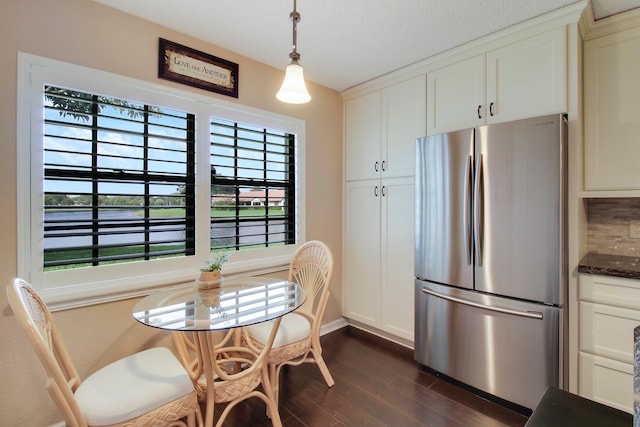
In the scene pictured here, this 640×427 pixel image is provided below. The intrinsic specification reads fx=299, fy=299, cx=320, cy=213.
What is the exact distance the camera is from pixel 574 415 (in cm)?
65

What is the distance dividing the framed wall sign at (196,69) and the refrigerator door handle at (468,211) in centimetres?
182

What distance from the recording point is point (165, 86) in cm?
202

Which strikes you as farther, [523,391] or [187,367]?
[523,391]

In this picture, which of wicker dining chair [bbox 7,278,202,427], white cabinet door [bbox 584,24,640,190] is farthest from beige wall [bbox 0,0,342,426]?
white cabinet door [bbox 584,24,640,190]

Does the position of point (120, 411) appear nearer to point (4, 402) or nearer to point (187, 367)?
point (187, 367)

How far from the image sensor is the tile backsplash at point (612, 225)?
2.01m

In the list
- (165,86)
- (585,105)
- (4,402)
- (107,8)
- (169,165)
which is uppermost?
(107,8)

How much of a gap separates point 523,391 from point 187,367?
1.95 m

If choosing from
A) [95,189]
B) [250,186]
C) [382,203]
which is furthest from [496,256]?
[95,189]

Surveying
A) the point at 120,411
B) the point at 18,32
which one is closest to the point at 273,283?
the point at 120,411

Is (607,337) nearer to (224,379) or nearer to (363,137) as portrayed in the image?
(224,379)

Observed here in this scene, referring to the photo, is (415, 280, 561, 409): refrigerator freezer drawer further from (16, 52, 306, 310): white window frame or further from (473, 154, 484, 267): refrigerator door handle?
(16, 52, 306, 310): white window frame

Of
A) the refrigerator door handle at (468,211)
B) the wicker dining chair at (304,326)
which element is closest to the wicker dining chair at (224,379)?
the wicker dining chair at (304,326)

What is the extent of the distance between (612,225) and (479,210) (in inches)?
38.9
